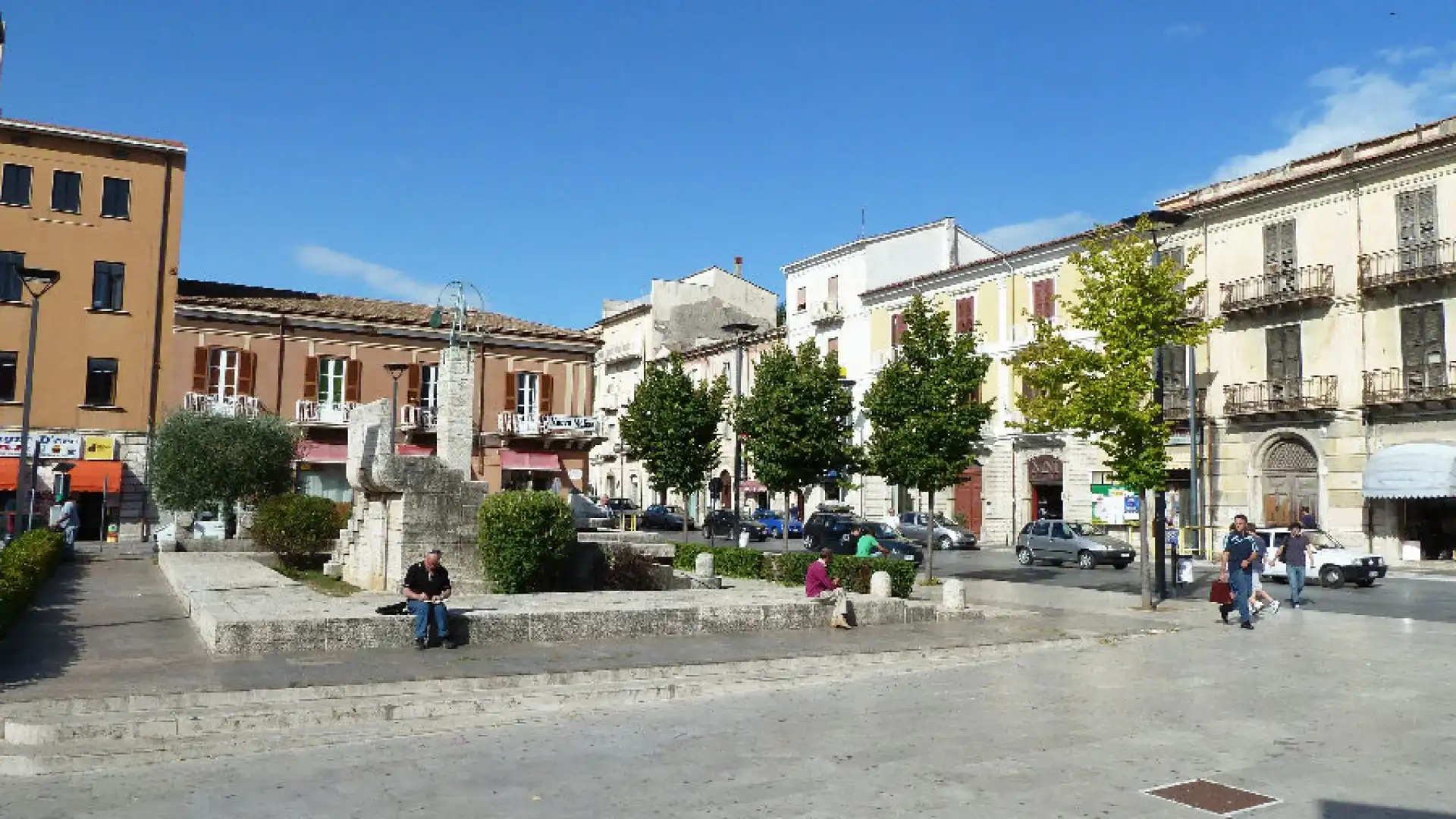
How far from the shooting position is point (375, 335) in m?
43.8

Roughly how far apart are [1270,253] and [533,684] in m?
33.1

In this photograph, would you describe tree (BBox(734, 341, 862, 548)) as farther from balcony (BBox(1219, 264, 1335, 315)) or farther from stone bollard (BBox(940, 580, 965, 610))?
balcony (BBox(1219, 264, 1335, 315))

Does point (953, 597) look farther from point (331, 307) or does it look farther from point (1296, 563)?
point (331, 307)

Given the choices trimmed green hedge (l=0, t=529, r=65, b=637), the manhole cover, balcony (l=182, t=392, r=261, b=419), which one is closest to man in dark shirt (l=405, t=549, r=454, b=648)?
trimmed green hedge (l=0, t=529, r=65, b=637)

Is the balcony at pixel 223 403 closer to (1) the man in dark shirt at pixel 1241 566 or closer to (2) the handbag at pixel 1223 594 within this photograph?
(2) the handbag at pixel 1223 594

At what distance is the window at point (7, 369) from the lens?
36688 millimetres

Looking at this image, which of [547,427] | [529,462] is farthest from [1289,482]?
[529,462]

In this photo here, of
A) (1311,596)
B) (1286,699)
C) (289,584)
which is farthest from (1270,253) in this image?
(289,584)

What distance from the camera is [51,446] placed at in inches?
1437

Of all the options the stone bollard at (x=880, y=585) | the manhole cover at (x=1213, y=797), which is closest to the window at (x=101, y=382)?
the stone bollard at (x=880, y=585)

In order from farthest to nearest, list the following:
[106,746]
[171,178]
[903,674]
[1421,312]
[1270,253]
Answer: [171,178]
[1270,253]
[1421,312]
[903,674]
[106,746]

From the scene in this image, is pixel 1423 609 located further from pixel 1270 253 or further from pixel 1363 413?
pixel 1270 253

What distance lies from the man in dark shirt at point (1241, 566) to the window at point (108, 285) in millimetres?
37427

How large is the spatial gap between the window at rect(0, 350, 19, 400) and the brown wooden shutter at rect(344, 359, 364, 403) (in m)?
11.0
